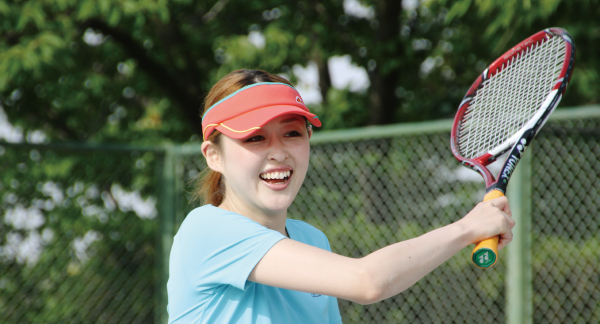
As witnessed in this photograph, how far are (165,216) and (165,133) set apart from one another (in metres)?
3.22

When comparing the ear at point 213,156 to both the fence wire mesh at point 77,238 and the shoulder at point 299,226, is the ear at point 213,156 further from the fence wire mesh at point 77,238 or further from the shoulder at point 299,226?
the fence wire mesh at point 77,238

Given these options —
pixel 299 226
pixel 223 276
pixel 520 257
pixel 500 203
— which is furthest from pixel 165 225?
pixel 500 203

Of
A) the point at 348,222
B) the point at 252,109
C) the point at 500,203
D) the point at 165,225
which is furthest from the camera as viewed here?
the point at 165,225

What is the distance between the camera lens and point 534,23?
4.98 m

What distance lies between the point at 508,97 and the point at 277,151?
4.19ft

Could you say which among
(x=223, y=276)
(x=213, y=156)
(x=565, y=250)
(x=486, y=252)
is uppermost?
(x=213, y=156)

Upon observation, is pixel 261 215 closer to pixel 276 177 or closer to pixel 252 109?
pixel 276 177

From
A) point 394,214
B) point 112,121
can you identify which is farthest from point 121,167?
point 112,121

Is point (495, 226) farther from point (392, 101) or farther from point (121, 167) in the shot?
point (392, 101)

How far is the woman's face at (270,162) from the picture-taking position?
162cm

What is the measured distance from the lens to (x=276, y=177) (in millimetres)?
1642

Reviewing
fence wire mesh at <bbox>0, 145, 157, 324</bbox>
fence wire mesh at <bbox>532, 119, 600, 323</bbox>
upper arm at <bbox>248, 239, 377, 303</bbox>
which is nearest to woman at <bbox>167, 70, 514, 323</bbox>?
upper arm at <bbox>248, 239, 377, 303</bbox>

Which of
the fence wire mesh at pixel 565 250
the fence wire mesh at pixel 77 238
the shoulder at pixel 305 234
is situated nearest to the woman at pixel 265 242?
the shoulder at pixel 305 234

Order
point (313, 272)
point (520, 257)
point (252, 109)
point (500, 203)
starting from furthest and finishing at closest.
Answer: point (520, 257) < point (500, 203) < point (252, 109) < point (313, 272)
